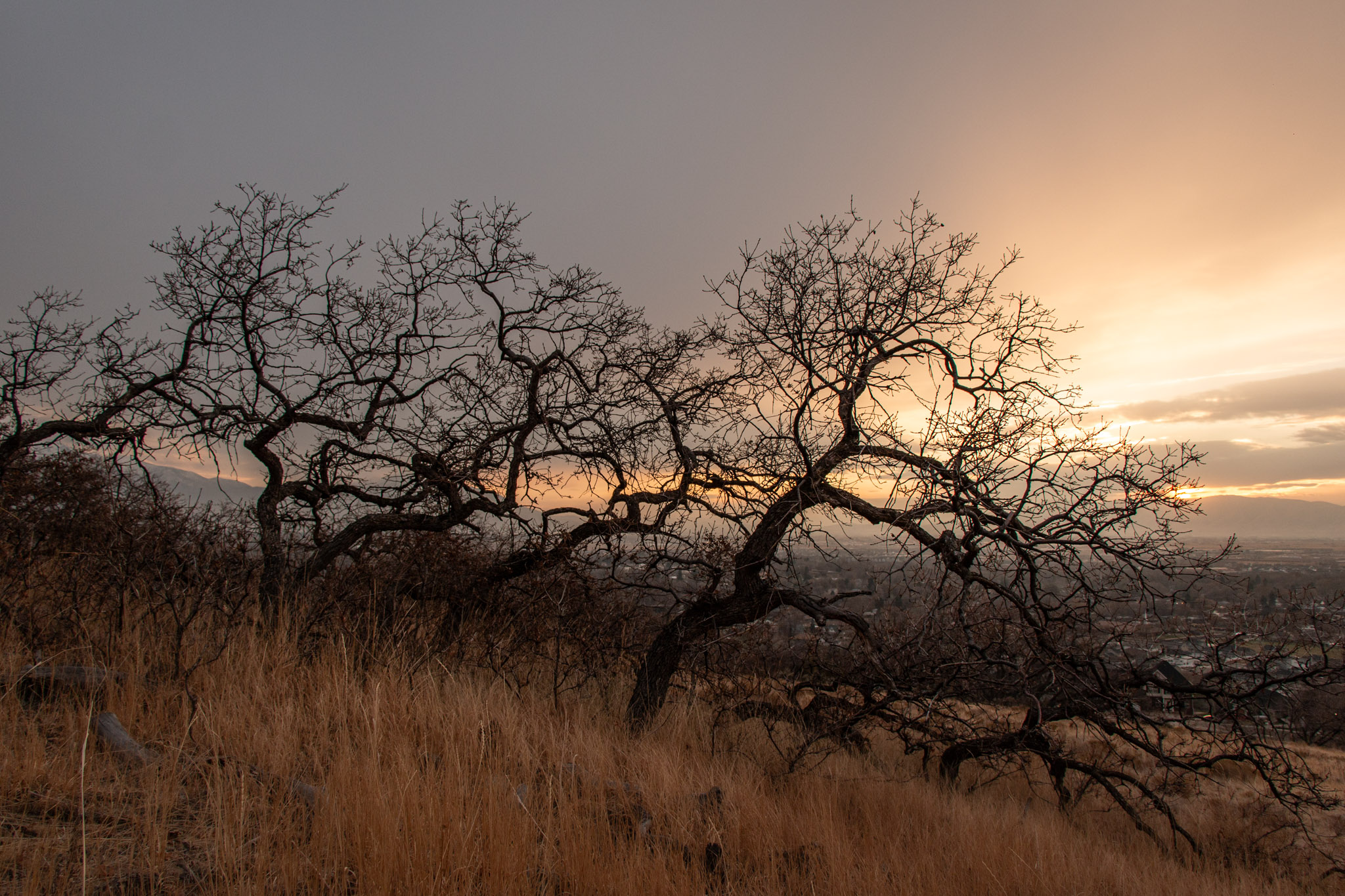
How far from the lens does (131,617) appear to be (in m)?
4.98

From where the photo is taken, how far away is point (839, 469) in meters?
5.89

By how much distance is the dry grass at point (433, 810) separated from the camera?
96.0 inches

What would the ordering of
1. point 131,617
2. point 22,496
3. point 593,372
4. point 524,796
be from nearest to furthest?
point 524,796
point 131,617
point 22,496
point 593,372

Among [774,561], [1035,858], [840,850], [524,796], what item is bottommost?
[1035,858]

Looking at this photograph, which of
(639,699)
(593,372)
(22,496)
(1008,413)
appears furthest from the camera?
(593,372)

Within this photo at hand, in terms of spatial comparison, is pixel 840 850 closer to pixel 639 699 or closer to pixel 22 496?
pixel 639 699

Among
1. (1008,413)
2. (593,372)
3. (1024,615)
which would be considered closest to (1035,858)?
(1024,615)

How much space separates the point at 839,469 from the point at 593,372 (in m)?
3.41

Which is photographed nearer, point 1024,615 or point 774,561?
point 1024,615

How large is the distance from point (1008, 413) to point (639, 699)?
4.27 m

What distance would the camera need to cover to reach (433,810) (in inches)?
111

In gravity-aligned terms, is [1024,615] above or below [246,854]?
above

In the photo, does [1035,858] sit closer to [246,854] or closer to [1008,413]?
[1008,413]

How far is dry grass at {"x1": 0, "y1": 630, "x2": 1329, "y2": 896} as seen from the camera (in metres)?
A: 2.44
